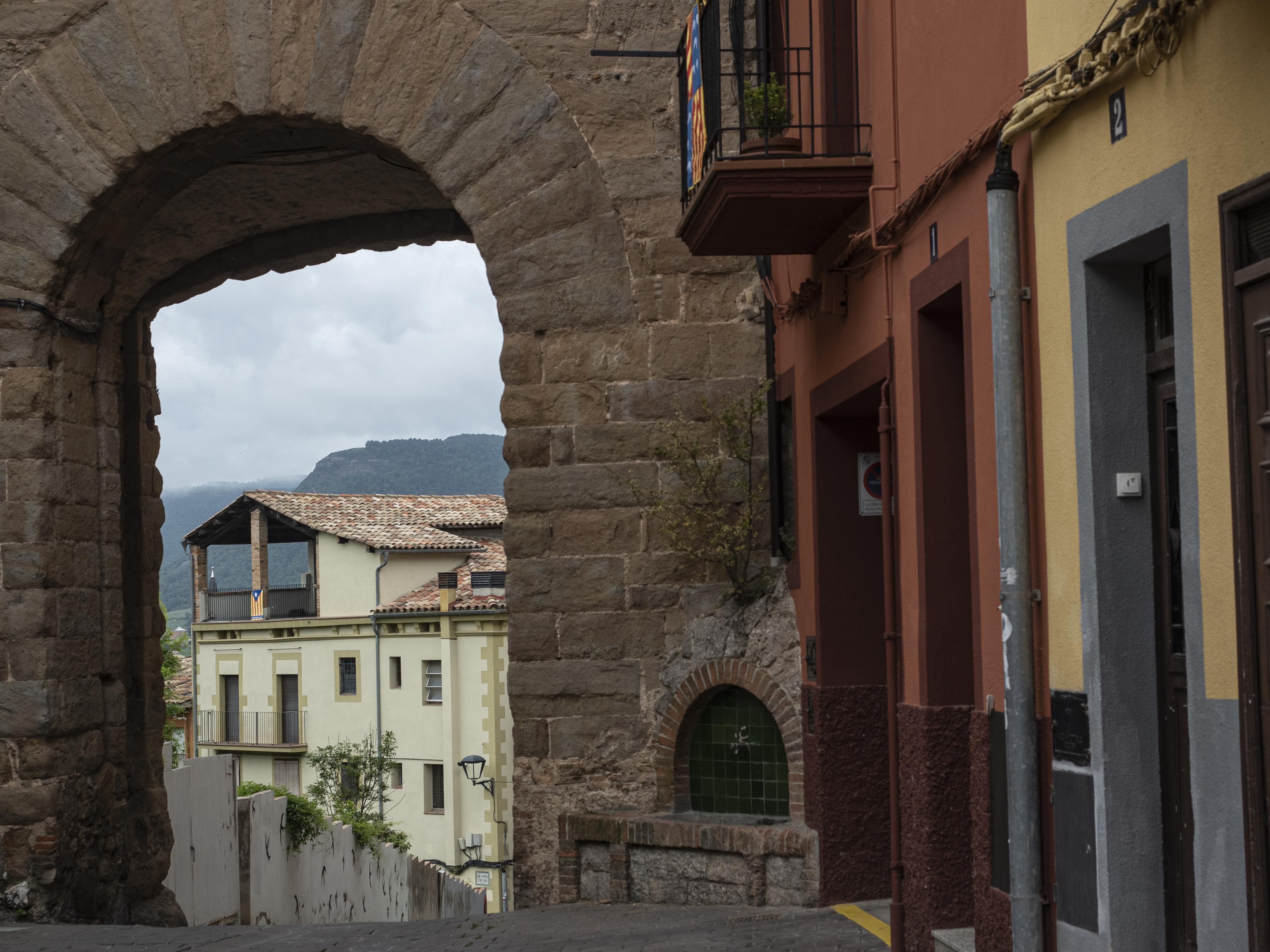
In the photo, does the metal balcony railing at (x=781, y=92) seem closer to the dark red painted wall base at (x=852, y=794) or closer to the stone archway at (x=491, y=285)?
the stone archway at (x=491, y=285)

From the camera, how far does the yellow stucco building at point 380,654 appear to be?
110 ft

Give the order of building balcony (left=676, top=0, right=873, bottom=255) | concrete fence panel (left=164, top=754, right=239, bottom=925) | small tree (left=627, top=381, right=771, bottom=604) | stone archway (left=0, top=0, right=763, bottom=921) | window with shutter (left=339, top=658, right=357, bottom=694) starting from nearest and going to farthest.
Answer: building balcony (left=676, top=0, right=873, bottom=255) → small tree (left=627, top=381, right=771, bottom=604) → stone archway (left=0, top=0, right=763, bottom=921) → concrete fence panel (left=164, top=754, right=239, bottom=925) → window with shutter (left=339, top=658, right=357, bottom=694)

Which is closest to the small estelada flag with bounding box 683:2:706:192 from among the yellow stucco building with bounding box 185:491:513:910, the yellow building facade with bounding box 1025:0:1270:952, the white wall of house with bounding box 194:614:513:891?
the yellow building facade with bounding box 1025:0:1270:952

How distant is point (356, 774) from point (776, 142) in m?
29.6

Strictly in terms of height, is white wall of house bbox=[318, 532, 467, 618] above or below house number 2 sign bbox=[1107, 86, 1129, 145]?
below

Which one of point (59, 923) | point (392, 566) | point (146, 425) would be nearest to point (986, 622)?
point (59, 923)

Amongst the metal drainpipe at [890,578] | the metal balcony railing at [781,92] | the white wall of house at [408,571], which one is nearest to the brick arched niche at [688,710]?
the metal drainpipe at [890,578]

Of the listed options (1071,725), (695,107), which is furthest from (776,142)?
(1071,725)

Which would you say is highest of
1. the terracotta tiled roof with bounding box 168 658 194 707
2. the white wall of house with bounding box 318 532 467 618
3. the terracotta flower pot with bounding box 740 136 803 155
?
the terracotta flower pot with bounding box 740 136 803 155

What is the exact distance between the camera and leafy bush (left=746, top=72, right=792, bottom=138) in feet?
21.6

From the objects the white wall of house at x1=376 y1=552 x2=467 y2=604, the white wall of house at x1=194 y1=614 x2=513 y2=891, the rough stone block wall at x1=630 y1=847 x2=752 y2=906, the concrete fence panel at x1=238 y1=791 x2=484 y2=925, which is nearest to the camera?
the rough stone block wall at x1=630 y1=847 x2=752 y2=906

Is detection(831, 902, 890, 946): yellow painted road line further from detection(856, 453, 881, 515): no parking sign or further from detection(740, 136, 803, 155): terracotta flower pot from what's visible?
detection(740, 136, 803, 155): terracotta flower pot

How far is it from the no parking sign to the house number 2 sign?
11.4ft

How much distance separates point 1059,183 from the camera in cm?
441
